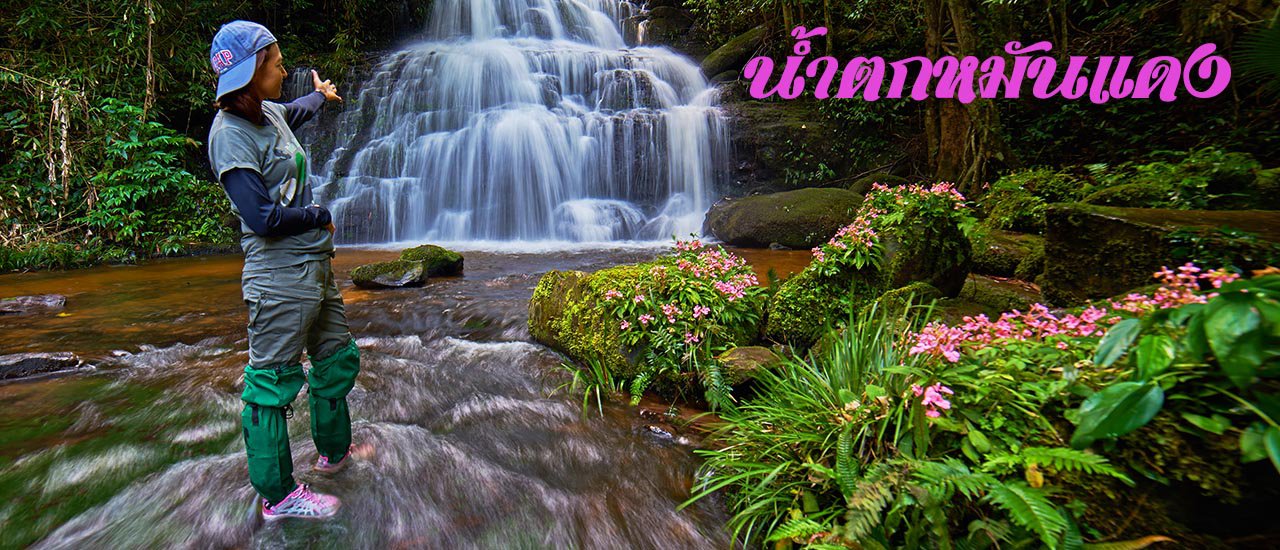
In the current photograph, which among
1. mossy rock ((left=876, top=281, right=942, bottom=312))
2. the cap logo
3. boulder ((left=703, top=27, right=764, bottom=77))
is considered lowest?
mossy rock ((left=876, top=281, right=942, bottom=312))

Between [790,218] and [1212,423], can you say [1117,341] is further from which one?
[790,218]

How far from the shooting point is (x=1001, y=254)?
507 cm

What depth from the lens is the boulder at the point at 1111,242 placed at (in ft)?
9.35

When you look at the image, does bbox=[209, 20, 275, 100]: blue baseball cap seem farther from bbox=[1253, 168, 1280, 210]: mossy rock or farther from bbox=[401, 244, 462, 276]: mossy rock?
bbox=[1253, 168, 1280, 210]: mossy rock

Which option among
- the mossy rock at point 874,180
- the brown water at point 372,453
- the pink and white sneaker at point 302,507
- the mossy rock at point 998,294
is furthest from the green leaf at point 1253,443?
the mossy rock at point 874,180

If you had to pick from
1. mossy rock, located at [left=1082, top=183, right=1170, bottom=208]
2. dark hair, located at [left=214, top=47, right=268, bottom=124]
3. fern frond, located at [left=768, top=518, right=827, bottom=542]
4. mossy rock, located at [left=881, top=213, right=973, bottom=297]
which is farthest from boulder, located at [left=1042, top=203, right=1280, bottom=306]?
dark hair, located at [left=214, top=47, right=268, bottom=124]

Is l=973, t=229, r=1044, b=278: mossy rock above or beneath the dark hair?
beneath

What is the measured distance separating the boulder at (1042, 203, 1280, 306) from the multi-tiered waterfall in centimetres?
806

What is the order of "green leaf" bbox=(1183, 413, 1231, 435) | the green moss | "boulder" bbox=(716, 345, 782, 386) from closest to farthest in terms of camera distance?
"green leaf" bbox=(1183, 413, 1231, 435), "boulder" bbox=(716, 345, 782, 386), the green moss

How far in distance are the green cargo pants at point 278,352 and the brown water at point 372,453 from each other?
0.30 m

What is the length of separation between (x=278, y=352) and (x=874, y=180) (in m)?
10.9

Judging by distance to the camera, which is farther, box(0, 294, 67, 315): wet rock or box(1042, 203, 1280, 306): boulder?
box(0, 294, 67, 315): wet rock

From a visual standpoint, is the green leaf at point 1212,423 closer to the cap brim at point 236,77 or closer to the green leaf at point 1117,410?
the green leaf at point 1117,410

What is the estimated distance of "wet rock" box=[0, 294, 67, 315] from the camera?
17.7 ft
